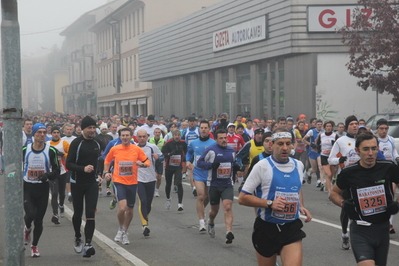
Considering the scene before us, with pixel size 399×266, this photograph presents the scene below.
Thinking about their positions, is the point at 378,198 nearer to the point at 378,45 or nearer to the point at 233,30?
the point at 378,45

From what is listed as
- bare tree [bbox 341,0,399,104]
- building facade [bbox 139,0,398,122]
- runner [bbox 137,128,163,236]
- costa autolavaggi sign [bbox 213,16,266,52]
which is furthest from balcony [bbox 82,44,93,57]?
runner [bbox 137,128,163,236]

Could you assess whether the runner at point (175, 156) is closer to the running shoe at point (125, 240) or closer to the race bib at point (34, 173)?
the running shoe at point (125, 240)

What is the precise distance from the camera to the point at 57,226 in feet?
40.1

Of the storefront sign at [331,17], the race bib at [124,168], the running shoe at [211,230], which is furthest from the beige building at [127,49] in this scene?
the race bib at [124,168]

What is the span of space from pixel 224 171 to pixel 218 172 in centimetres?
9

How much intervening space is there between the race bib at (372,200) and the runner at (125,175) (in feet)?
15.6

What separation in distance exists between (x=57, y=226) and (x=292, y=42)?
18794 millimetres

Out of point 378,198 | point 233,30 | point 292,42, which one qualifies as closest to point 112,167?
point 378,198

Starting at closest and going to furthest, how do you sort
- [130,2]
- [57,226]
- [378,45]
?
[57,226], [378,45], [130,2]

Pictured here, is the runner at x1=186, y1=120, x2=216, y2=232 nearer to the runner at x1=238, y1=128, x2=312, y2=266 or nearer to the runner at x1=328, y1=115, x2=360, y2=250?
the runner at x1=328, y1=115, x2=360, y2=250

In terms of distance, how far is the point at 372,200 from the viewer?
6133mm

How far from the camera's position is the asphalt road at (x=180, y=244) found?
8.89m

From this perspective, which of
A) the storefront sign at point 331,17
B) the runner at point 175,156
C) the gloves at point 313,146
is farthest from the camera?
the storefront sign at point 331,17

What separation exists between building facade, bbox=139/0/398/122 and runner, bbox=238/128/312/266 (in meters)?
20.8
